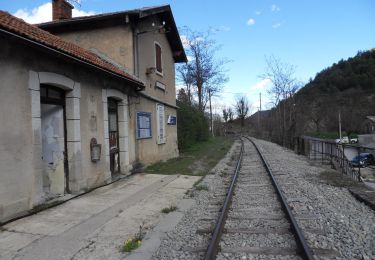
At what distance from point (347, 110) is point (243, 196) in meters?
76.0

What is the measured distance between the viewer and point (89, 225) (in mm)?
6836

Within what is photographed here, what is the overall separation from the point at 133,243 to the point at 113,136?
721 cm

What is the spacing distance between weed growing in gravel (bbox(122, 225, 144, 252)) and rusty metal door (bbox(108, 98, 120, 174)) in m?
6.37

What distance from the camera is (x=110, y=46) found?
583 inches

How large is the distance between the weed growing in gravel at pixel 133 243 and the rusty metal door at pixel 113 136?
20.9 feet

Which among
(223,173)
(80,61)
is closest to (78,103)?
(80,61)

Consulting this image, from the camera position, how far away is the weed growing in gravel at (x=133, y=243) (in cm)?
554

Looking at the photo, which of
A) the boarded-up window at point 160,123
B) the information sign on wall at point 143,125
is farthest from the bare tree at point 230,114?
the information sign on wall at point 143,125

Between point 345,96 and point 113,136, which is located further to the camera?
point 345,96

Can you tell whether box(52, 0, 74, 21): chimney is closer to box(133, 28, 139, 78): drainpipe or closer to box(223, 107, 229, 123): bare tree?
box(133, 28, 139, 78): drainpipe

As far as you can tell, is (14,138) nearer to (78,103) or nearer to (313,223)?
(78,103)

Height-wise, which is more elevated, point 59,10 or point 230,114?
point 59,10

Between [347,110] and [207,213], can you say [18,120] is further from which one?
[347,110]

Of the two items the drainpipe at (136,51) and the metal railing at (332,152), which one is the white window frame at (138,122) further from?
the metal railing at (332,152)
